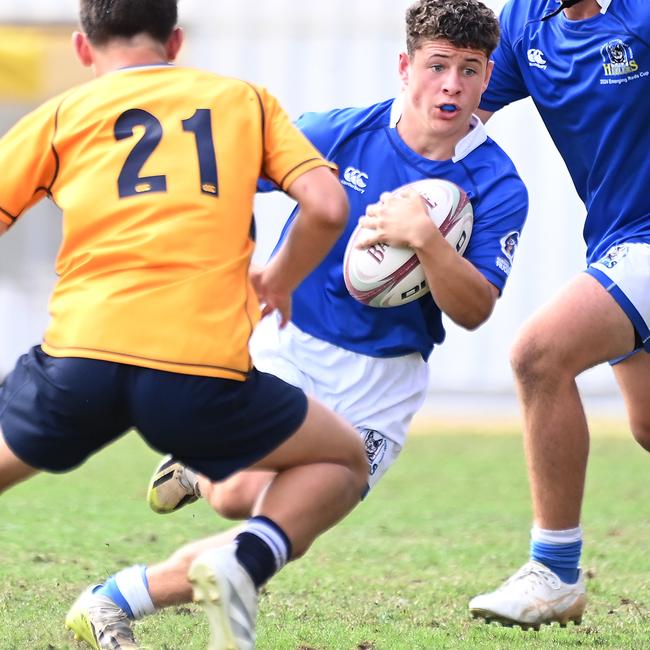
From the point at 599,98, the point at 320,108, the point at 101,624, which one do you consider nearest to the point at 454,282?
the point at 599,98

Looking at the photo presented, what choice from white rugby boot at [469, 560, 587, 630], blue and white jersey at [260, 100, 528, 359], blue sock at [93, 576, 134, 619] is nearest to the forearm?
blue and white jersey at [260, 100, 528, 359]

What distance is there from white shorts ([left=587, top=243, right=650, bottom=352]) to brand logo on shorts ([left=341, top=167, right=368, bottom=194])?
2.76ft

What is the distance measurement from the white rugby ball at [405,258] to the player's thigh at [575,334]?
45cm

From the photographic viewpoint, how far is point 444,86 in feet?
14.5

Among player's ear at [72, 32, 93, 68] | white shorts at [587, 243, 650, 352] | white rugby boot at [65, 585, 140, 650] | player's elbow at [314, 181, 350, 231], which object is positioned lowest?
white rugby boot at [65, 585, 140, 650]

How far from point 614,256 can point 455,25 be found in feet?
3.26

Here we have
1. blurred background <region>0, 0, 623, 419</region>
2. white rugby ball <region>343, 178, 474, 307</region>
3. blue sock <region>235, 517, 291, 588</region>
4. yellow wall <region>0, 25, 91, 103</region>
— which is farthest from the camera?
yellow wall <region>0, 25, 91, 103</region>

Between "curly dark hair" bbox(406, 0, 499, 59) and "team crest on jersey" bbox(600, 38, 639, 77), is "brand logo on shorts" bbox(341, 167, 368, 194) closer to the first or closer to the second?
"curly dark hair" bbox(406, 0, 499, 59)

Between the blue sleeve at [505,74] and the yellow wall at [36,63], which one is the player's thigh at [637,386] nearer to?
the blue sleeve at [505,74]

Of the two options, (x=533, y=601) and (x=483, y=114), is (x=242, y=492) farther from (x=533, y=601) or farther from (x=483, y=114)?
(x=483, y=114)

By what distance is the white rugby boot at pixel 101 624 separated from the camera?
12.8 ft

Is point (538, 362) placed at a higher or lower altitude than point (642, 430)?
higher

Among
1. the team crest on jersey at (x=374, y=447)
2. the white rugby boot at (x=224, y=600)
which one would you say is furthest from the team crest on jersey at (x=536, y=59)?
the white rugby boot at (x=224, y=600)

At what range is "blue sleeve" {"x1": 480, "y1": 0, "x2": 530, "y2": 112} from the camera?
5.11m
